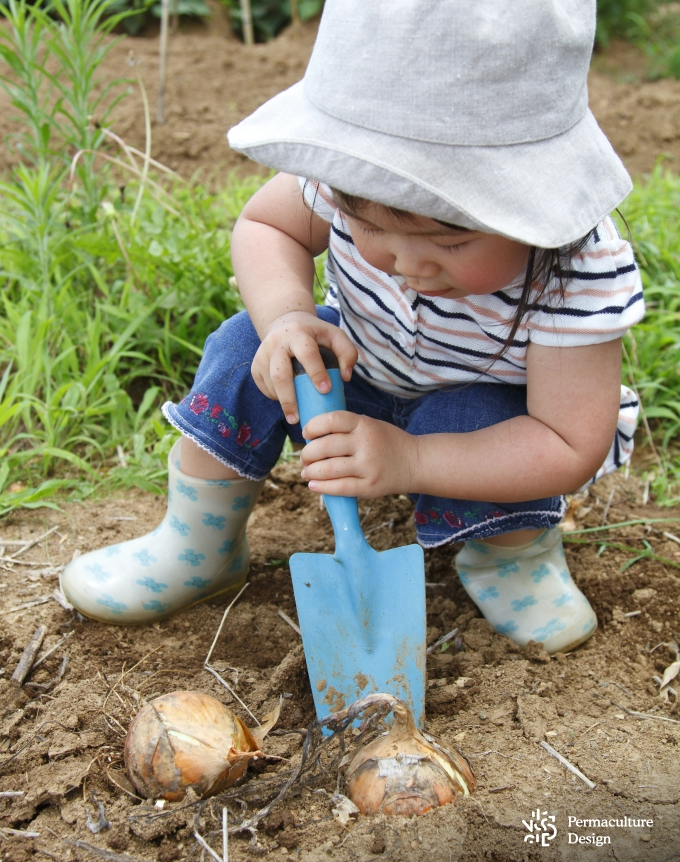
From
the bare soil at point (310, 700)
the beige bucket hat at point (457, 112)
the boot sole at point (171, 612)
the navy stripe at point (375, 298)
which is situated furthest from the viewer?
the boot sole at point (171, 612)

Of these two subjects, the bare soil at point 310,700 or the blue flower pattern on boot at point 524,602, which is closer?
the bare soil at point 310,700

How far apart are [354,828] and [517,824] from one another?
0.21 meters

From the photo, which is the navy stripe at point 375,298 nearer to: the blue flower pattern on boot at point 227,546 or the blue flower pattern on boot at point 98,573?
the blue flower pattern on boot at point 227,546

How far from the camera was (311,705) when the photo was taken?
1.38 metres

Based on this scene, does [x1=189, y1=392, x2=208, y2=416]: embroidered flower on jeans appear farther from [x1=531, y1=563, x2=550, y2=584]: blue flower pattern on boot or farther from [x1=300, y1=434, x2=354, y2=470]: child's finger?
[x1=531, y1=563, x2=550, y2=584]: blue flower pattern on boot

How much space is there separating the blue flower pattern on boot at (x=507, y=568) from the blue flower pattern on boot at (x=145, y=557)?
0.66 m

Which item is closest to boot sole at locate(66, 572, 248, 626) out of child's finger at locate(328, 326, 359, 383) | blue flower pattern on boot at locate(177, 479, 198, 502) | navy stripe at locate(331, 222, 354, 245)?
blue flower pattern on boot at locate(177, 479, 198, 502)

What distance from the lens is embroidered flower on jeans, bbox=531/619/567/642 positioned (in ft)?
5.11

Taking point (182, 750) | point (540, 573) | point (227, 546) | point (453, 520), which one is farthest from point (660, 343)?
point (182, 750)

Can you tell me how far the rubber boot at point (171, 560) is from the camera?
1.58 metres

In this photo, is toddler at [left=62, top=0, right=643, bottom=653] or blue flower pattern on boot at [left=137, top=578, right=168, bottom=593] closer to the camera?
toddler at [left=62, top=0, right=643, bottom=653]

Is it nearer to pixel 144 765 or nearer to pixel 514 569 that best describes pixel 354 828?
pixel 144 765

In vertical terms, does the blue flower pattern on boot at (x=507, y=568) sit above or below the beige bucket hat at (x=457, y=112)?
below

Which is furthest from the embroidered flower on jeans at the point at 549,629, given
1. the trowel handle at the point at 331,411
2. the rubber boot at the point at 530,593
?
the trowel handle at the point at 331,411
